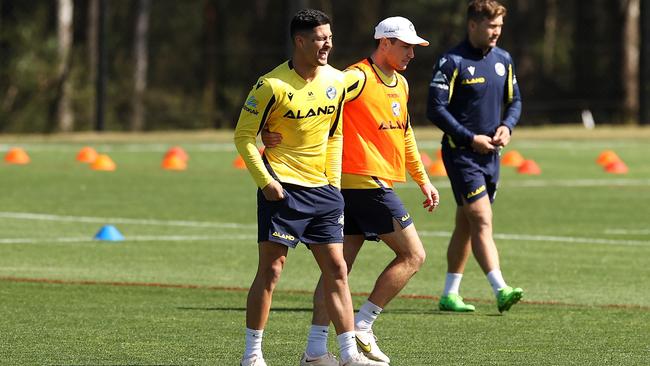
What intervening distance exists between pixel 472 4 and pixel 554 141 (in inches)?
786

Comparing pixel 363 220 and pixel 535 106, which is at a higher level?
pixel 363 220

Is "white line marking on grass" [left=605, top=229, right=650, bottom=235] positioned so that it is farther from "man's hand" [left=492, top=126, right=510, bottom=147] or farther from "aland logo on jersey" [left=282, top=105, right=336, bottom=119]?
"aland logo on jersey" [left=282, top=105, right=336, bottom=119]

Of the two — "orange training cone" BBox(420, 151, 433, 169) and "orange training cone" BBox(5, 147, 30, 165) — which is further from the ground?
"orange training cone" BBox(420, 151, 433, 169)

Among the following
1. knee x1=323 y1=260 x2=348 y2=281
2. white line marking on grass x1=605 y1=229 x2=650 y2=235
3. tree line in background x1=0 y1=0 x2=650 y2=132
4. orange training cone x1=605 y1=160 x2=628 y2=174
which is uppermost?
knee x1=323 y1=260 x2=348 y2=281

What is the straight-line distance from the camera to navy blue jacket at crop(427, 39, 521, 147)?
11.6 metres

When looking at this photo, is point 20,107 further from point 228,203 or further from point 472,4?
point 472,4

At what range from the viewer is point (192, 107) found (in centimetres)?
4538

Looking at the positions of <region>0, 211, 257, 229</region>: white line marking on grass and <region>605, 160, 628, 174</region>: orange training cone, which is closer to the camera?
<region>0, 211, 257, 229</region>: white line marking on grass

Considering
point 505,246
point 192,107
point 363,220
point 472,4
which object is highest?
point 472,4

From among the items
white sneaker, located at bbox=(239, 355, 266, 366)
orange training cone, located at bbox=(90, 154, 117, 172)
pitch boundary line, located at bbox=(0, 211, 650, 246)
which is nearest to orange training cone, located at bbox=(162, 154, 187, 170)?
orange training cone, located at bbox=(90, 154, 117, 172)

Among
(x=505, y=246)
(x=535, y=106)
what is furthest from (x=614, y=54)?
(x=505, y=246)

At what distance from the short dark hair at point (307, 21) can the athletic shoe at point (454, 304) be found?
3.57m

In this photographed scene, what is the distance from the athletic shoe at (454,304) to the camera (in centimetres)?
1160

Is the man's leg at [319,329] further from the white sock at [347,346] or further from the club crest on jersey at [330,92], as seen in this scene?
the club crest on jersey at [330,92]
